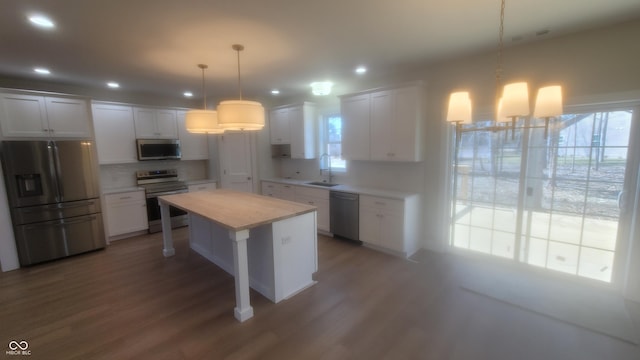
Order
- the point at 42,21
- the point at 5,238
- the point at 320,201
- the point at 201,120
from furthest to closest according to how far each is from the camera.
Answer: the point at 320,201
the point at 5,238
the point at 201,120
the point at 42,21

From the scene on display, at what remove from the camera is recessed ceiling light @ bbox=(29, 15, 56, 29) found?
2145 millimetres

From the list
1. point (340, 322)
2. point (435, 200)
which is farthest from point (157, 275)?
point (435, 200)

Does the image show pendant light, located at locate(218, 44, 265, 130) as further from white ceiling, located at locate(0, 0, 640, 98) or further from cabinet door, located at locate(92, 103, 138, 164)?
cabinet door, located at locate(92, 103, 138, 164)

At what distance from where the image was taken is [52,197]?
148 inches

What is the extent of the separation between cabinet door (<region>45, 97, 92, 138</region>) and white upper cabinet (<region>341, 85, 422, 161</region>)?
3.94 m

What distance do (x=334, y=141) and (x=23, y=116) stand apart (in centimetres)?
452

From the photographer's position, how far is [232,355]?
6.79 feet

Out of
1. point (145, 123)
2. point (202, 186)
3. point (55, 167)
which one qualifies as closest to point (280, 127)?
point (202, 186)

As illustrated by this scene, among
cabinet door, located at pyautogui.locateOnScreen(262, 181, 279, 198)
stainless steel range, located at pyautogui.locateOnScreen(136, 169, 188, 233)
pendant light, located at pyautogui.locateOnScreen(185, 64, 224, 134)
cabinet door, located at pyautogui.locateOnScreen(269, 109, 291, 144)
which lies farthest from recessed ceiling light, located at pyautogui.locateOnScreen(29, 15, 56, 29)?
cabinet door, located at pyautogui.locateOnScreen(262, 181, 279, 198)

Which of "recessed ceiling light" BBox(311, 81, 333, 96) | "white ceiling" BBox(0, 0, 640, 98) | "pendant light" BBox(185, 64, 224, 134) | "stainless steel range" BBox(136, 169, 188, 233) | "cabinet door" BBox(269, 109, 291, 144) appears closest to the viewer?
"white ceiling" BBox(0, 0, 640, 98)

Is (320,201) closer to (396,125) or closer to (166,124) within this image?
(396,125)

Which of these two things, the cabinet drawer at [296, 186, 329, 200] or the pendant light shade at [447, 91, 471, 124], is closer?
the pendant light shade at [447, 91, 471, 124]

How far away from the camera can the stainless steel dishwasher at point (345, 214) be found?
13.7 feet

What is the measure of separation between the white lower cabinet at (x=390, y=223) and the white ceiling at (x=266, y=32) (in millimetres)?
1872
